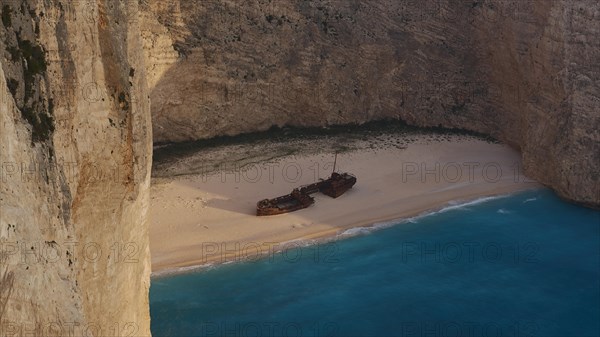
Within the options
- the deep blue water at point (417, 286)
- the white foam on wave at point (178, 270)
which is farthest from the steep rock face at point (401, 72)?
the white foam on wave at point (178, 270)

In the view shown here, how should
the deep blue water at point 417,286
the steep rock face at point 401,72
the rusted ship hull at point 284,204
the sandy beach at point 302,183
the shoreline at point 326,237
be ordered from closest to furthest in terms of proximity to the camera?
the deep blue water at point 417,286 < the shoreline at point 326,237 < the sandy beach at point 302,183 < the rusted ship hull at point 284,204 < the steep rock face at point 401,72

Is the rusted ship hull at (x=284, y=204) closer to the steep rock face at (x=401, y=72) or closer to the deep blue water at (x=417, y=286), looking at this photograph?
the deep blue water at (x=417, y=286)

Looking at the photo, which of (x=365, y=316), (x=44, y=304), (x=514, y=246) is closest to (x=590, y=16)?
(x=514, y=246)

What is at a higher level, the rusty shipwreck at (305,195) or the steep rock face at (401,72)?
the steep rock face at (401,72)

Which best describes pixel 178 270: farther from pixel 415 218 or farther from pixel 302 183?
pixel 415 218

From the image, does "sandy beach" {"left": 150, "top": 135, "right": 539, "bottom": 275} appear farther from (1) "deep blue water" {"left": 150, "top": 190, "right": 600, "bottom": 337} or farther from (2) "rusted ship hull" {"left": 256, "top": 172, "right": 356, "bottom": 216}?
(1) "deep blue water" {"left": 150, "top": 190, "right": 600, "bottom": 337}

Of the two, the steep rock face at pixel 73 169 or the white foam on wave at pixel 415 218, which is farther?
the white foam on wave at pixel 415 218

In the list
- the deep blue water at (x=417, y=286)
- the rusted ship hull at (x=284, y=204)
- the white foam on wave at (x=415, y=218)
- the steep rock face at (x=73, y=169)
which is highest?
the steep rock face at (x=73, y=169)
